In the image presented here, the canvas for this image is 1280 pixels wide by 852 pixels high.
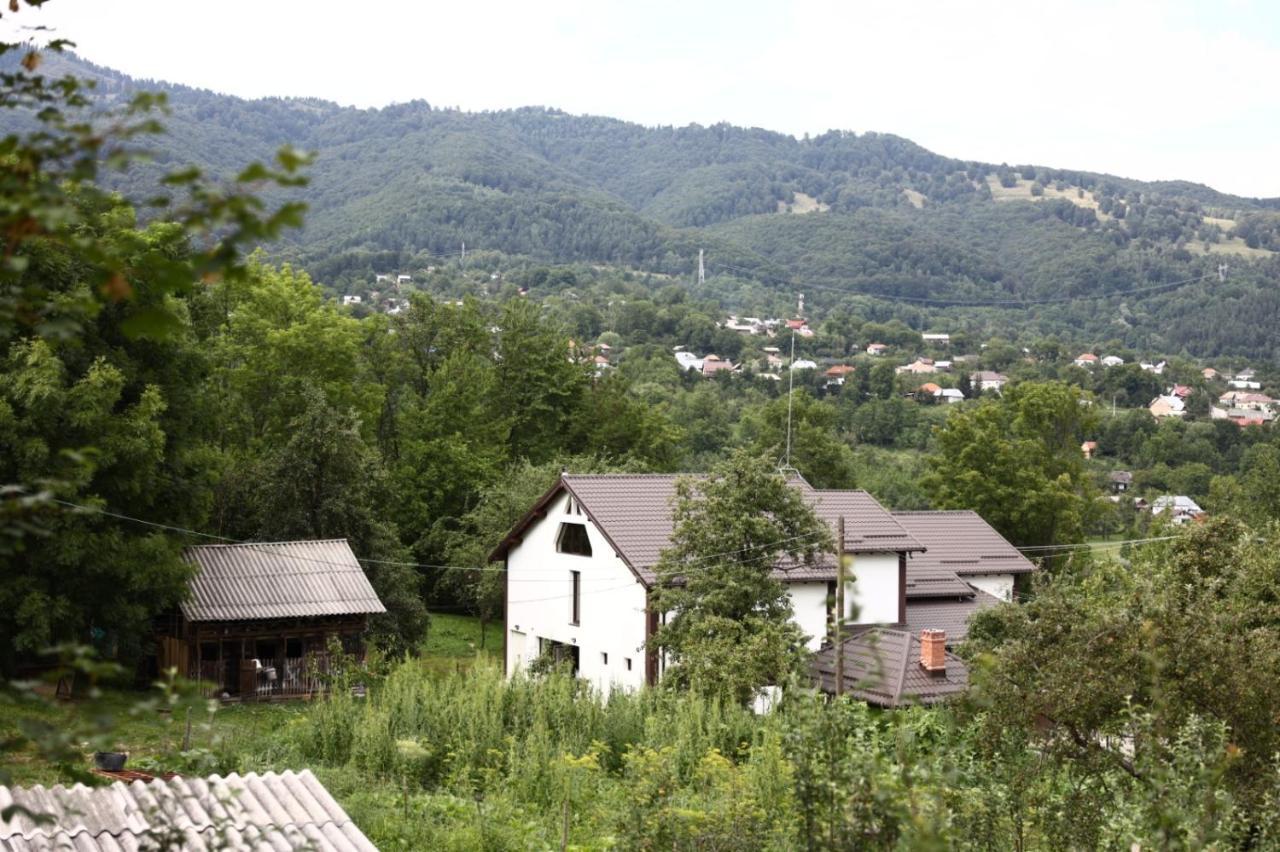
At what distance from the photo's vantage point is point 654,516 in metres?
31.0

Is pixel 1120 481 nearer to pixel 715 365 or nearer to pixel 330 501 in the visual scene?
pixel 715 365

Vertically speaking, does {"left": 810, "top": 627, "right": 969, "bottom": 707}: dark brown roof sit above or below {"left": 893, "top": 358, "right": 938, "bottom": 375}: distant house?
below

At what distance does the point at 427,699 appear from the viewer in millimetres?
18969

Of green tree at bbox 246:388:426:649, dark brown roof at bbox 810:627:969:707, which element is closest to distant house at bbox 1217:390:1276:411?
dark brown roof at bbox 810:627:969:707

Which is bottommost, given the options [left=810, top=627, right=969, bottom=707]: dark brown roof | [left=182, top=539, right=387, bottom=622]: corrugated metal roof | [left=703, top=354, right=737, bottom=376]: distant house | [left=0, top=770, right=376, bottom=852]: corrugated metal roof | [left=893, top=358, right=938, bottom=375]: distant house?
[left=810, top=627, right=969, bottom=707]: dark brown roof

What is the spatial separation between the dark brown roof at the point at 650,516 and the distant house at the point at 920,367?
96020mm

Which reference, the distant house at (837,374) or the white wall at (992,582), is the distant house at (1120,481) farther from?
the white wall at (992,582)

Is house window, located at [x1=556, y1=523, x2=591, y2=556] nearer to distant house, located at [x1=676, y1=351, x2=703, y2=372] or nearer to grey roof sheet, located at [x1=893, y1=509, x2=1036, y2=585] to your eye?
grey roof sheet, located at [x1=893, y1=509, x2=1036, y2=585]

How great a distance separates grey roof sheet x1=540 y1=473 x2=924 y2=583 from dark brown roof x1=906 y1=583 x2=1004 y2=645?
80.8 inches

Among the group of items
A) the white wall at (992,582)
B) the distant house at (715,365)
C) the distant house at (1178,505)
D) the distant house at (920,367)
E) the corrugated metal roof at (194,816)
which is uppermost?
the corrugated metal roof at (194,816)

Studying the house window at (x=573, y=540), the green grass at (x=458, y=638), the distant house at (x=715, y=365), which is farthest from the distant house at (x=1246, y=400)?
the house window at (x=573, y=540)

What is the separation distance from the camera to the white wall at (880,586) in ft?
104

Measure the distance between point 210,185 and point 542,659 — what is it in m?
24.9

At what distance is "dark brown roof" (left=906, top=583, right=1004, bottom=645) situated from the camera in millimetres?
32375
